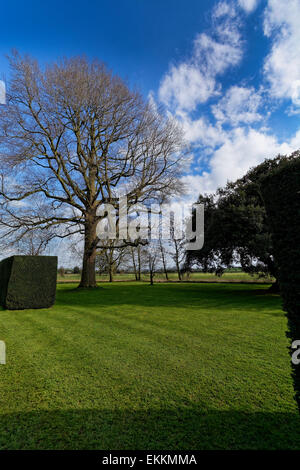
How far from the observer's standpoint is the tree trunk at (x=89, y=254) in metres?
15.8

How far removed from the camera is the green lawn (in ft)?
6.43

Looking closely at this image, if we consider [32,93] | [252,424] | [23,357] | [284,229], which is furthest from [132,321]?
[32,93]

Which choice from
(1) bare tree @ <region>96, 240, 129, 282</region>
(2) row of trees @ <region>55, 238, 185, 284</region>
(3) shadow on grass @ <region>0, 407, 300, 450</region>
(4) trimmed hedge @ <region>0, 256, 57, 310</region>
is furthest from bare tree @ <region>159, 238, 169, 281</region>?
(3) shadow on grass @ <region>0, 407, 300, 450</region>

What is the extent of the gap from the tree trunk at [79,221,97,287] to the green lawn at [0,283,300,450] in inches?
415

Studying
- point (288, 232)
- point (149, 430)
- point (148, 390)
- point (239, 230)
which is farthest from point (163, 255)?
point (288, 232)

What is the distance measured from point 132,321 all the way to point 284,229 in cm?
554

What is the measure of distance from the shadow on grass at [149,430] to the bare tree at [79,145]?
13.7 meters

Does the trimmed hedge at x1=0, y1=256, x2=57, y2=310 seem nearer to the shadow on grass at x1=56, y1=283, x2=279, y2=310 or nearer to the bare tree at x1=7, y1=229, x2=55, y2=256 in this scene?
the shadow on grass at x1=56, y1=283, x2=279, y2=310

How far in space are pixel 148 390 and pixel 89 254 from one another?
14.0 metres

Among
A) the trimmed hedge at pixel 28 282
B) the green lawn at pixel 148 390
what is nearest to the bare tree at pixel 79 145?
the trimmed hedge at pixel 28 282

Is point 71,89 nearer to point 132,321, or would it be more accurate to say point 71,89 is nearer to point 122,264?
point 132,321

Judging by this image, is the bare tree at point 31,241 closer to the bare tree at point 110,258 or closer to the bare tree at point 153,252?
the bare tree at point 110,258

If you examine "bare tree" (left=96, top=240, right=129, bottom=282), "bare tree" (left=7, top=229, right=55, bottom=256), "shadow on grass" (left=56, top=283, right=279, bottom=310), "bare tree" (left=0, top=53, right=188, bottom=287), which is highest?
"bare tree" (left=0, top=53, right=188, bottom=287)

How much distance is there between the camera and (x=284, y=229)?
2023 mm
